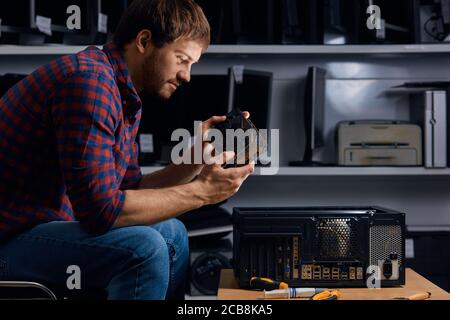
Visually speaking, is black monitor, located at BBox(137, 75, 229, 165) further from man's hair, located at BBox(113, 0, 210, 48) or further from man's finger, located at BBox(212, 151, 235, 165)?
man's finger, located at BBox(212, 151, 235, 165)

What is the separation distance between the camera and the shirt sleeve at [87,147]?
1.12m

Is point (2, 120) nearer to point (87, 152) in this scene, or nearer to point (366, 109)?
point (87, 152)

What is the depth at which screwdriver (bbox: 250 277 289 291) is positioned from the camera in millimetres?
1328

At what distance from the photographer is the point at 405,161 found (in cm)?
216

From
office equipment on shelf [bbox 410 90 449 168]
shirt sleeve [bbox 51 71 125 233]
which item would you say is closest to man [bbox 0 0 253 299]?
shirt sleeve [bbox 51 71 125 233]

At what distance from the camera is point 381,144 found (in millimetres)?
2174

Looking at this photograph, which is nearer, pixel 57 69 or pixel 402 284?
pixel 57 69

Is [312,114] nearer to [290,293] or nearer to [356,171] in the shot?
[356,171]

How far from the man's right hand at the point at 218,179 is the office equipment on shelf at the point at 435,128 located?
105 centimetres

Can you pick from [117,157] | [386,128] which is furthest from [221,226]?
[117,157]

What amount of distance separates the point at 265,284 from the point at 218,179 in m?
0.25

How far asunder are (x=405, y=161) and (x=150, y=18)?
1.18 m

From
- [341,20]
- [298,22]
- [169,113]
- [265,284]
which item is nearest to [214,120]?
[265,284]

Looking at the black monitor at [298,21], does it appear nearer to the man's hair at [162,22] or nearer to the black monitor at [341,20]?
the black monitor at [341,20]
